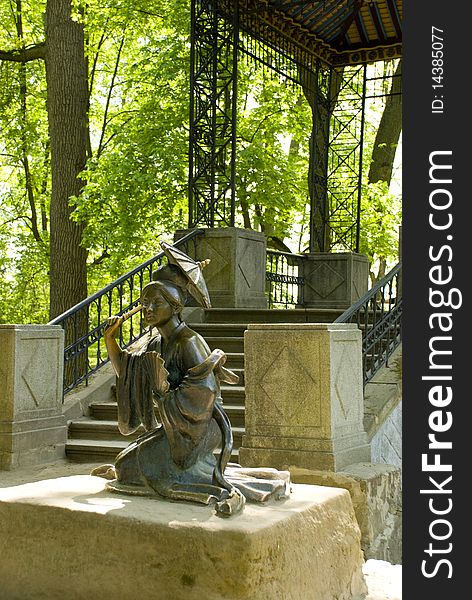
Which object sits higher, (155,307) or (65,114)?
(65,114)

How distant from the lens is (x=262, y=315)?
483 inches

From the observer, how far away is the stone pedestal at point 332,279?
52.6ft

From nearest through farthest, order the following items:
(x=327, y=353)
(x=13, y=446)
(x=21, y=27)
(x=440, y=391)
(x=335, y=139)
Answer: (x=440, y=391) < (x=327, y=353) < (x=13, y=446) < (x=335, y=139) < (x=21, y=27)

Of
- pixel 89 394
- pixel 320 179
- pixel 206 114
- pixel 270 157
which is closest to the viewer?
pixel 89 394

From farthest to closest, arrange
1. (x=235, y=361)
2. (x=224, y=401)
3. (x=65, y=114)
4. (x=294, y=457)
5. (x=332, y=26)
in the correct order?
(x=65, y=114) → (x=332, y=26) → (x=235, y=361) → (x=224, y=401) → (x=294, y=457)

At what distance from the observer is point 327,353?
7578mm

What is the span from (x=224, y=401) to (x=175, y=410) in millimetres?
4912

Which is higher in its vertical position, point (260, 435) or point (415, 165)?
point (415, 165)

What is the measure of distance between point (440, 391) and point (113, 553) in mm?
1813

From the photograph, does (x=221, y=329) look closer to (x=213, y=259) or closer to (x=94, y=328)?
(x=213, y=259)

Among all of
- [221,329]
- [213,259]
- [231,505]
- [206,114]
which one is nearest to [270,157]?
[206,114]

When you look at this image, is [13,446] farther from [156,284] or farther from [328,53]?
[328,53]

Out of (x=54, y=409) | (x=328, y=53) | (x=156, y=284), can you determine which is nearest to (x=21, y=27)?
(x=328, y=53)

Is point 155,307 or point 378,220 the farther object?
point 378,220
